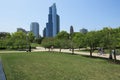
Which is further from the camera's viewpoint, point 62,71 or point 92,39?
point 92,39

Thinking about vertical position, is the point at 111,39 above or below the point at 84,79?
above

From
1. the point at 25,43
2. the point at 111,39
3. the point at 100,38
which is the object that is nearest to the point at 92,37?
the point at 100,38

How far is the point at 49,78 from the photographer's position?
14.6m

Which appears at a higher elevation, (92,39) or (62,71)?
(92,39)

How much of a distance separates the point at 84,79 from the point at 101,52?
26140mm

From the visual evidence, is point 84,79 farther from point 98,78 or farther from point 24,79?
point 24,79

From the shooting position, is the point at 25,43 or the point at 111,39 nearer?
the point at 111,39

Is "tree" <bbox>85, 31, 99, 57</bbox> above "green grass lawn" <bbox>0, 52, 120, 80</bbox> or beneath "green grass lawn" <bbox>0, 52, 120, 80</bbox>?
above

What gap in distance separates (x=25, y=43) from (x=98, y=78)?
51.4m

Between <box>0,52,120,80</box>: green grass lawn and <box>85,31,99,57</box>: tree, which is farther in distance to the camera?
<box>85,31,99,57</box>: tree

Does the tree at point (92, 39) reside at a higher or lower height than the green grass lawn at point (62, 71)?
higher

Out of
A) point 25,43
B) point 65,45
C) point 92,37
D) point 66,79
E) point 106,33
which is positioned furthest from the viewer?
point 25,43

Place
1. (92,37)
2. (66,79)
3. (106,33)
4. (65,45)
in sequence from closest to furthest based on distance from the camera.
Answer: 1. (66,79)
2. (106,33)
3. (92,37)
4. (65,45)

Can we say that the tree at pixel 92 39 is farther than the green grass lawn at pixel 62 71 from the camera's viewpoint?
Yes
